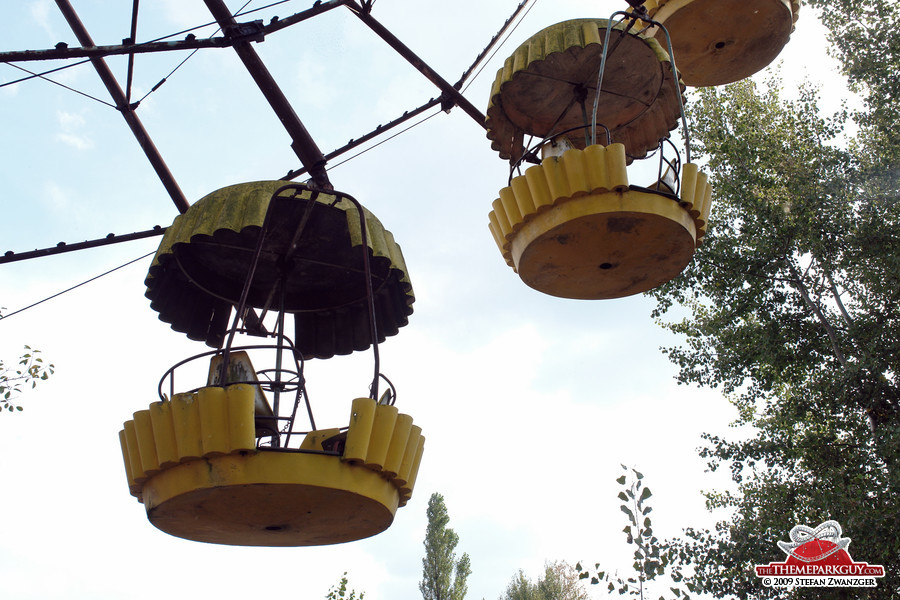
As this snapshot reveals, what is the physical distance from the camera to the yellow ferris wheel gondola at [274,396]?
5324 mm

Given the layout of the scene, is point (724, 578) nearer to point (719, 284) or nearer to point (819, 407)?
point (819, 407)

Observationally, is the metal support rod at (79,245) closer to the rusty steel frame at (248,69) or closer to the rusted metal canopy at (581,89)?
the rusty steel frame at (248,69)

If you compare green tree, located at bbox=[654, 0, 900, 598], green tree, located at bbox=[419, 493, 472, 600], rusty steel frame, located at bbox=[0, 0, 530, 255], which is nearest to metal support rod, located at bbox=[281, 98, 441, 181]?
rusty steel frame, located at bbox=[0, 0, 530, 255]

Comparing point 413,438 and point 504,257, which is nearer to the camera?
point 413,438

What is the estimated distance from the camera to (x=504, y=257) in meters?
7.34

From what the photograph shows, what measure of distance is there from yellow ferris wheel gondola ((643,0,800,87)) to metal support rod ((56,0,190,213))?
18.0 feet

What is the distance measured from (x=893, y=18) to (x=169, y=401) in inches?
833

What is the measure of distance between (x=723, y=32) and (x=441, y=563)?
3611 cm

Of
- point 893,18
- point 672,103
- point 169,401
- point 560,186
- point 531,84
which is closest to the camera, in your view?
point 169,401

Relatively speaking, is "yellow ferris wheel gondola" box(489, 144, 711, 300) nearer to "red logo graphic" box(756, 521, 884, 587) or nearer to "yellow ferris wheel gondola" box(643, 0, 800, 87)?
"yellow ferris wheel gondola" box(643, 0, 800, 87)

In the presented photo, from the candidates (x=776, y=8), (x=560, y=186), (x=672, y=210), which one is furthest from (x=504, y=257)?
(x=776, y=8)

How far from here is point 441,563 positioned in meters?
40.6

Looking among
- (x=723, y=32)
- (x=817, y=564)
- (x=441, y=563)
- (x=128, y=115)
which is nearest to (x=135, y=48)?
(x=128, y=115)

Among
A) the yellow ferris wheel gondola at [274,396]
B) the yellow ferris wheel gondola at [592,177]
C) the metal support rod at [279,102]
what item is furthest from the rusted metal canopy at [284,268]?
the yellow ferris wheel gondola at [592,177]
